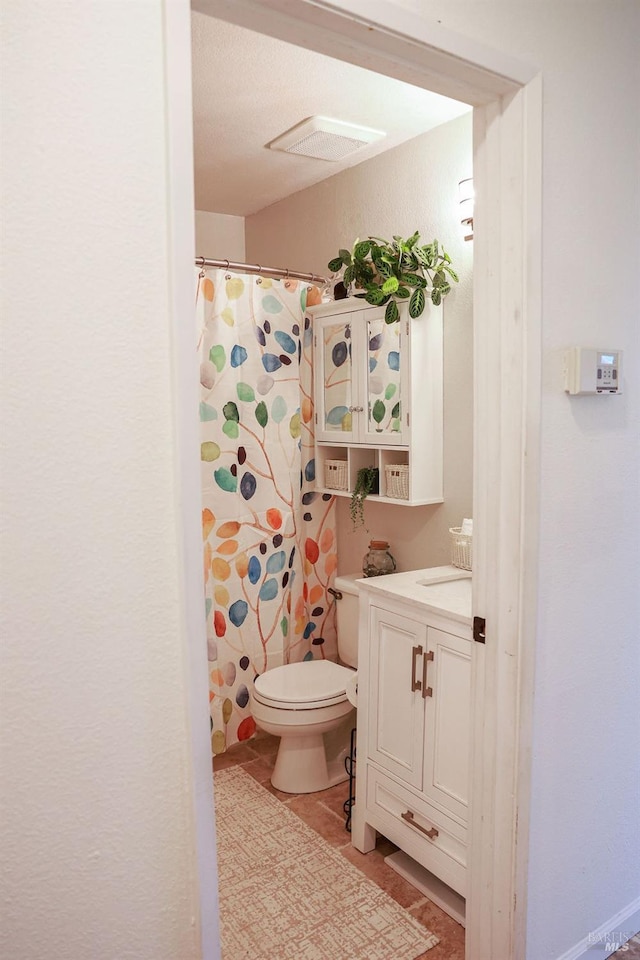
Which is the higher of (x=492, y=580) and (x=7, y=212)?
(x=7, y=212)

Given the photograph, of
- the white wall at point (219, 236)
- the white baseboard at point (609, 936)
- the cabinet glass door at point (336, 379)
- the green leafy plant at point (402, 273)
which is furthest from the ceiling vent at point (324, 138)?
the white baseboard at point (609, 936)

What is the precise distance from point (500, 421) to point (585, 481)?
284 mm

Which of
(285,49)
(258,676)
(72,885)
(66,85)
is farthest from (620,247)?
(258,676)

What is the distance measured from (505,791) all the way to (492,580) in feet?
1.50

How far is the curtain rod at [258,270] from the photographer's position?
107 inches

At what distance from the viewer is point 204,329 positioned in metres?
2.73

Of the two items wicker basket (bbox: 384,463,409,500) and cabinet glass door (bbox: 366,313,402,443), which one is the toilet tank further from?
cabinet glass door (bbox: 366,313,402,443)

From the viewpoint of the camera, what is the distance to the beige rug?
186cm

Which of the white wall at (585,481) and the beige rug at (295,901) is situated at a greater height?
the white wall at (585,481)

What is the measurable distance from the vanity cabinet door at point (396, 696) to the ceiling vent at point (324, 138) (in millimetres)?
1665

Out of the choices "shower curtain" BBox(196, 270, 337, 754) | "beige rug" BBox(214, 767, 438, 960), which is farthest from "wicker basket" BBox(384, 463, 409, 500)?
"beige rug" BBox(214, 767, 438, 960)

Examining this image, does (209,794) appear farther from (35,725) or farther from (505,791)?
(505,791)

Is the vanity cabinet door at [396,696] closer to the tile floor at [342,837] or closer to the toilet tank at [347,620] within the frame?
the tile floor at [342,837]

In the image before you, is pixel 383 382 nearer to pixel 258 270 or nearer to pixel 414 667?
pixel 258 270
